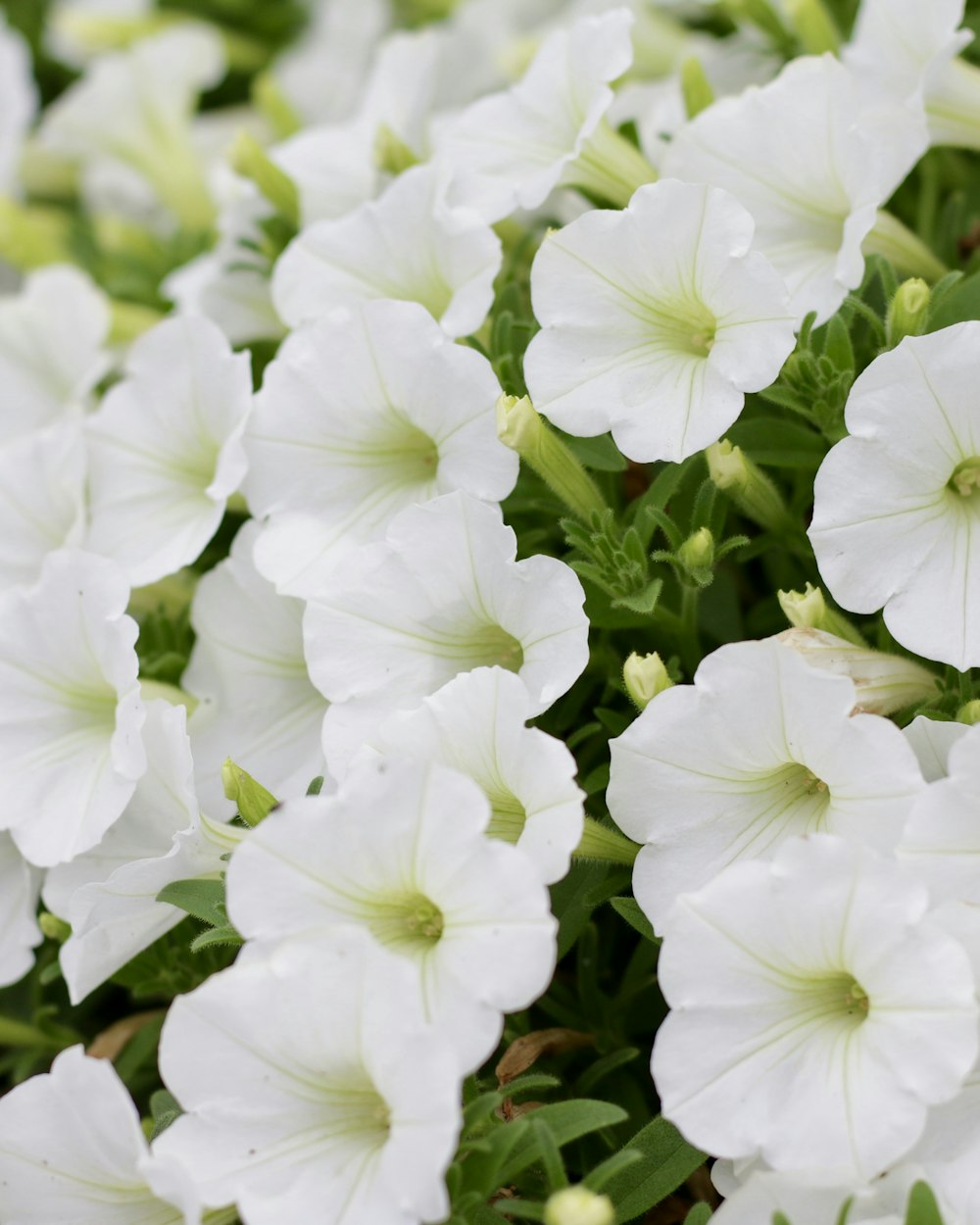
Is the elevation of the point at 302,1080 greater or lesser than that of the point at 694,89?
lesser

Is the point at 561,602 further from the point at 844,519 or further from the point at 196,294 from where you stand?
the point at 196,294

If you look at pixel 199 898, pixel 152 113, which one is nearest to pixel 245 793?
pixel 199 898

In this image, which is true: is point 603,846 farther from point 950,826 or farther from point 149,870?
point 149,870

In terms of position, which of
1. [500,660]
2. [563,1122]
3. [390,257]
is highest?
[390,257]

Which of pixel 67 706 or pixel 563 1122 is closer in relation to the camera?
pixel 563 1122

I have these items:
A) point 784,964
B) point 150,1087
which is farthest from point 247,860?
point 150,1087

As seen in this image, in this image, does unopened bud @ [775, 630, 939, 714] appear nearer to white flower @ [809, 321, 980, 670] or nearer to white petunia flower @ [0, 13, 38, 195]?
white flower @ [809, 321, 980, 670]

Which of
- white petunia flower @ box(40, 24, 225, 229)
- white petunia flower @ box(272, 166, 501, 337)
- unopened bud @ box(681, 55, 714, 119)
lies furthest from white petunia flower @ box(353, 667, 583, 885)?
white petunia flower @ box(40, 24, 225, 229)
